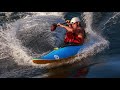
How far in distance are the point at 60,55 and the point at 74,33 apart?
0.31 metres

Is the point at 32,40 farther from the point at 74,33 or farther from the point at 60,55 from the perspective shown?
the point at 74,33

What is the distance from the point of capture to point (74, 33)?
36.9 feet

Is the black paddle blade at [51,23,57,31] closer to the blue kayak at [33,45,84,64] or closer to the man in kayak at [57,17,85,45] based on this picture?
the man in kayak at [57,17,85,45]

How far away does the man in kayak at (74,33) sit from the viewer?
36.6ft

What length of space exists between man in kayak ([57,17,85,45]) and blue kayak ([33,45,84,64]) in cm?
7

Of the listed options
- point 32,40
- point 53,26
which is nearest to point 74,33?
point 53,26

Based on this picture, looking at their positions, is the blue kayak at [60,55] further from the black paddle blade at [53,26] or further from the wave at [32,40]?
the black paddle blade at [53,26]

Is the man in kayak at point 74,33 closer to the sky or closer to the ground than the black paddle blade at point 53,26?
closer to the ground

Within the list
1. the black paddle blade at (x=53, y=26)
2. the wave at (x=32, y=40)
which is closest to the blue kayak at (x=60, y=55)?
the wave at (x=32, y=40)

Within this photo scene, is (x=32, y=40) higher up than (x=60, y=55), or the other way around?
(x=32, y=40)

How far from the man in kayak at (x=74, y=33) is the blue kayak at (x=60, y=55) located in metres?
0.07
